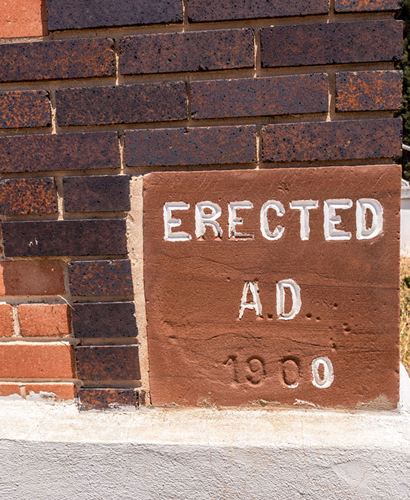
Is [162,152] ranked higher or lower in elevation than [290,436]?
higher

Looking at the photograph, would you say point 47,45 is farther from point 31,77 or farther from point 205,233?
point 205,233

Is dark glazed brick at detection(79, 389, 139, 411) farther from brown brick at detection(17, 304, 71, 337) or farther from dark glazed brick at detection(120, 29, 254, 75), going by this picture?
dark glazed brick at detection(120, 29, 254, 75)

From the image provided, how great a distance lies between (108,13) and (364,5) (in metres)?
0.65

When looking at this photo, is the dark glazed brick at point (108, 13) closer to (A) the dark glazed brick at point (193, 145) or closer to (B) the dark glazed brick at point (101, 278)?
(A) the dark glazed brick at point (193, 145)

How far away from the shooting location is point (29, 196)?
4.64 feet

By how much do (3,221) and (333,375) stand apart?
1.01 m

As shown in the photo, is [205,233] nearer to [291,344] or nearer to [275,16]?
[291,344]

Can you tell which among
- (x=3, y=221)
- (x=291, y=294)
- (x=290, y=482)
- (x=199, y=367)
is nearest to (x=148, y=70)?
(x=3, y=221)

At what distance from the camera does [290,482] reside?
4.42 feet

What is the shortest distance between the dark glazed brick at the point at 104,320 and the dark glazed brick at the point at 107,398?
163mm

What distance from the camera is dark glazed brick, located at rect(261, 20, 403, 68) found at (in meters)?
1.29

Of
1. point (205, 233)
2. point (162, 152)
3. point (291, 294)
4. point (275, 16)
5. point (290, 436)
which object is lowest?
point (290, 436)

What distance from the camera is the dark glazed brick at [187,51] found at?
51.8 inches

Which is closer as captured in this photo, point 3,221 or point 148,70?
point 148,70
